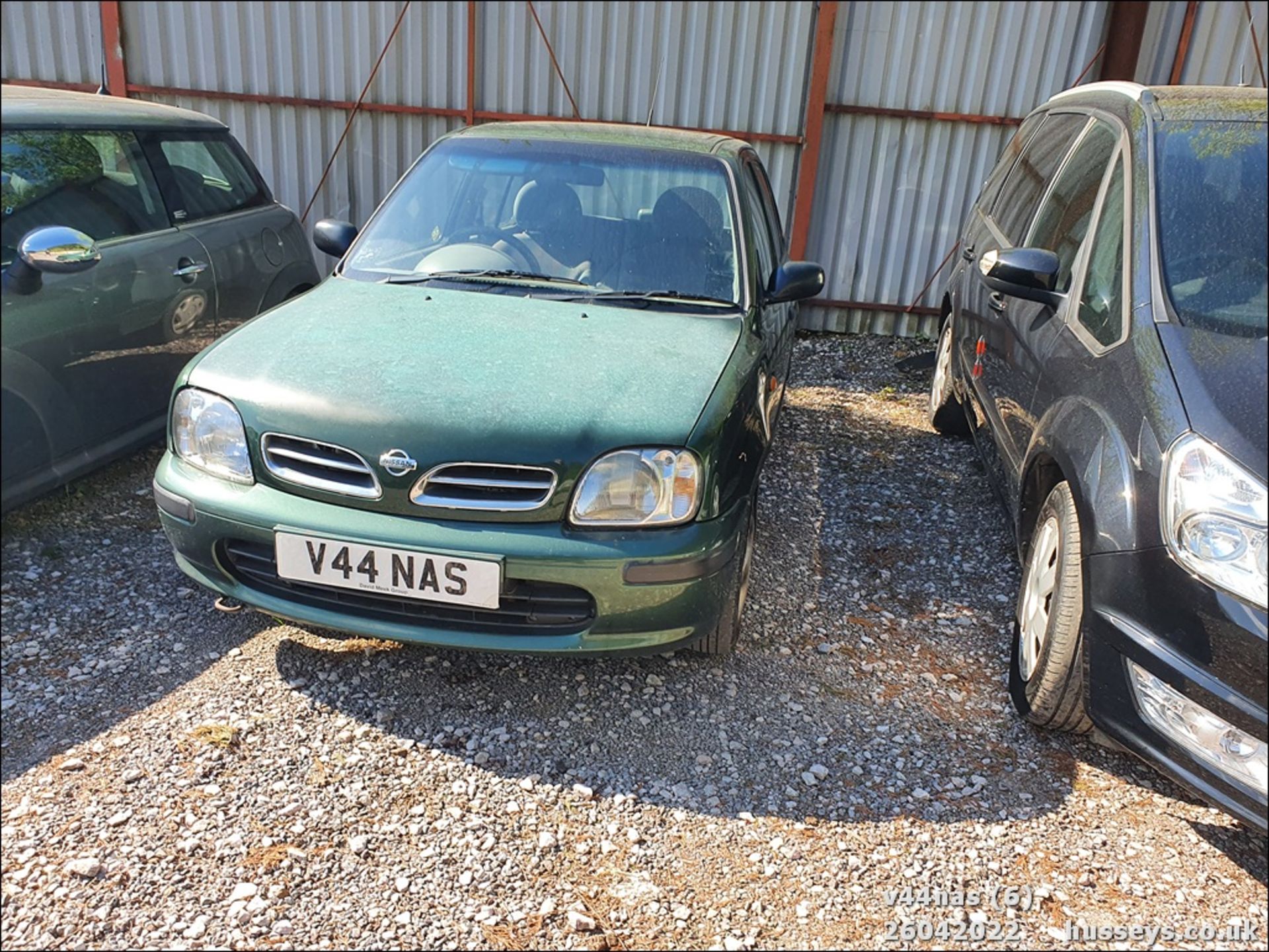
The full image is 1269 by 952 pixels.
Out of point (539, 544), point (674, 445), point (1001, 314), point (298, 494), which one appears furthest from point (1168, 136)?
point (298, 494)

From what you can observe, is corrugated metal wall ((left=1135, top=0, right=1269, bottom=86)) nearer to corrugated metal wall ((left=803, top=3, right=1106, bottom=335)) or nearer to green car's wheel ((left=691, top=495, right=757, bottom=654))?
corrugated metal wall ((left=803, top=3, right=1106, bottom=335))

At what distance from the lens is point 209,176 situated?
4113 millimetres

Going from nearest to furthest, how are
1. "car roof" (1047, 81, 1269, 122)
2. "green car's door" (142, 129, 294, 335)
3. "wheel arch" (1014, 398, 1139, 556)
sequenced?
"wheel arch" (1014, 398, 1139, 556), "car roof" (1047, 81, 1269, 122), "green car's door" (142, 129, 294, 335)

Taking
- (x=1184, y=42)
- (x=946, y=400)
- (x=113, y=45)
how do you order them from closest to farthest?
(x=946, y=400) → (x=1184, y=42) → (x=113, y=45)

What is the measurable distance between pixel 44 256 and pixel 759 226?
2747 millimetres

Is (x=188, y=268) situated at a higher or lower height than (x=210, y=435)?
higher

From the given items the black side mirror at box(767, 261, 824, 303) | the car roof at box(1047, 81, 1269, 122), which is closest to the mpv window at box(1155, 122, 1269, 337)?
the car roof at box(1047, 81, 1269, 122)

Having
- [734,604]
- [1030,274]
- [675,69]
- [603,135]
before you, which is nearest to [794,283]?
[1030,274]

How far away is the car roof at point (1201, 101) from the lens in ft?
9.20

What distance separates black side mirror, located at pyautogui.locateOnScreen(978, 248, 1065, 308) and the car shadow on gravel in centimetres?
263

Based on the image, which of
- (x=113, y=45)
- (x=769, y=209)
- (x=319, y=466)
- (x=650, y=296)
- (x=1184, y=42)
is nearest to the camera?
(x=319, y=466)

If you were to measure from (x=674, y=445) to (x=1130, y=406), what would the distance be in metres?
1.14

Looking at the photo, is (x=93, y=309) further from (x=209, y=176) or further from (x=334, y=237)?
(x=209, y=176)

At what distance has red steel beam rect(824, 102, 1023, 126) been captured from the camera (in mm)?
6969
